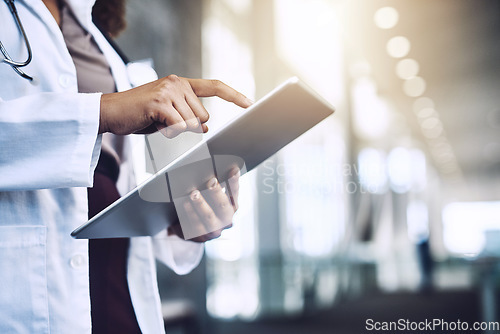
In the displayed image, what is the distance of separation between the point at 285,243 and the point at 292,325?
2.36 feet

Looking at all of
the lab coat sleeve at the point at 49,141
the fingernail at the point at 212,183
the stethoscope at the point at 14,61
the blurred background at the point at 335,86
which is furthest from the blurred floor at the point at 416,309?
the stethoscope at the point at 14,61

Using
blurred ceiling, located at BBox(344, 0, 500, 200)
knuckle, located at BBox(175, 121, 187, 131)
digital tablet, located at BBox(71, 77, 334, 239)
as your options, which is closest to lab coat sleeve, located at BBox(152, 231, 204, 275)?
digital tablet, located at BBox(71, 77, 334, 239)

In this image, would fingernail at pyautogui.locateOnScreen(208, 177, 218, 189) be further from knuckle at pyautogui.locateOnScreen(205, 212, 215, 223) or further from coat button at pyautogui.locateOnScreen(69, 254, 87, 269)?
coat button at pyautogui.locateOnScreen(69, 254, 87, 269)

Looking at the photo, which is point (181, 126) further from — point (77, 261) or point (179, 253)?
point (179, 253)

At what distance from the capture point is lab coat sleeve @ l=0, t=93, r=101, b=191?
44 centimetres

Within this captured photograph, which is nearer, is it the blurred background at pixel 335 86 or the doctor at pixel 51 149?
the doctor at pixel 51 149

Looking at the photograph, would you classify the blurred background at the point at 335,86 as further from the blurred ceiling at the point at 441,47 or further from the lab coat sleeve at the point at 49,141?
the lab coat sleeve at the point at 49,141

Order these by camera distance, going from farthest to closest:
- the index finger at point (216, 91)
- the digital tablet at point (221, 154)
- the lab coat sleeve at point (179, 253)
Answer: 1. the lab coat sleeve at point (179, 253)
2. the index finger at point (216, 91)
3. the digital tablet at point (221, 154)

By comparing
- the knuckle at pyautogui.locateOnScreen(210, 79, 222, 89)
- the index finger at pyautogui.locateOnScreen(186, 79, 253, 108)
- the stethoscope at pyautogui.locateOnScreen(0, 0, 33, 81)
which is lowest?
the index finger at pyautogui.locateOnScreen(186, 79, 253, 108)

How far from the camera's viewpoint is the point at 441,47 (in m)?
1.52

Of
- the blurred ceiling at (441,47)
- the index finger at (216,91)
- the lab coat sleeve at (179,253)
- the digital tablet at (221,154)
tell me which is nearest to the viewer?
the digital tablet at (221,154)

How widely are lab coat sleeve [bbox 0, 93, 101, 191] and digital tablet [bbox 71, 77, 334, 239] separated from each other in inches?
2.7

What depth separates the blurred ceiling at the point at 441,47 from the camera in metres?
1.00

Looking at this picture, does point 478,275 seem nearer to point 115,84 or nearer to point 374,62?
point 374,62
